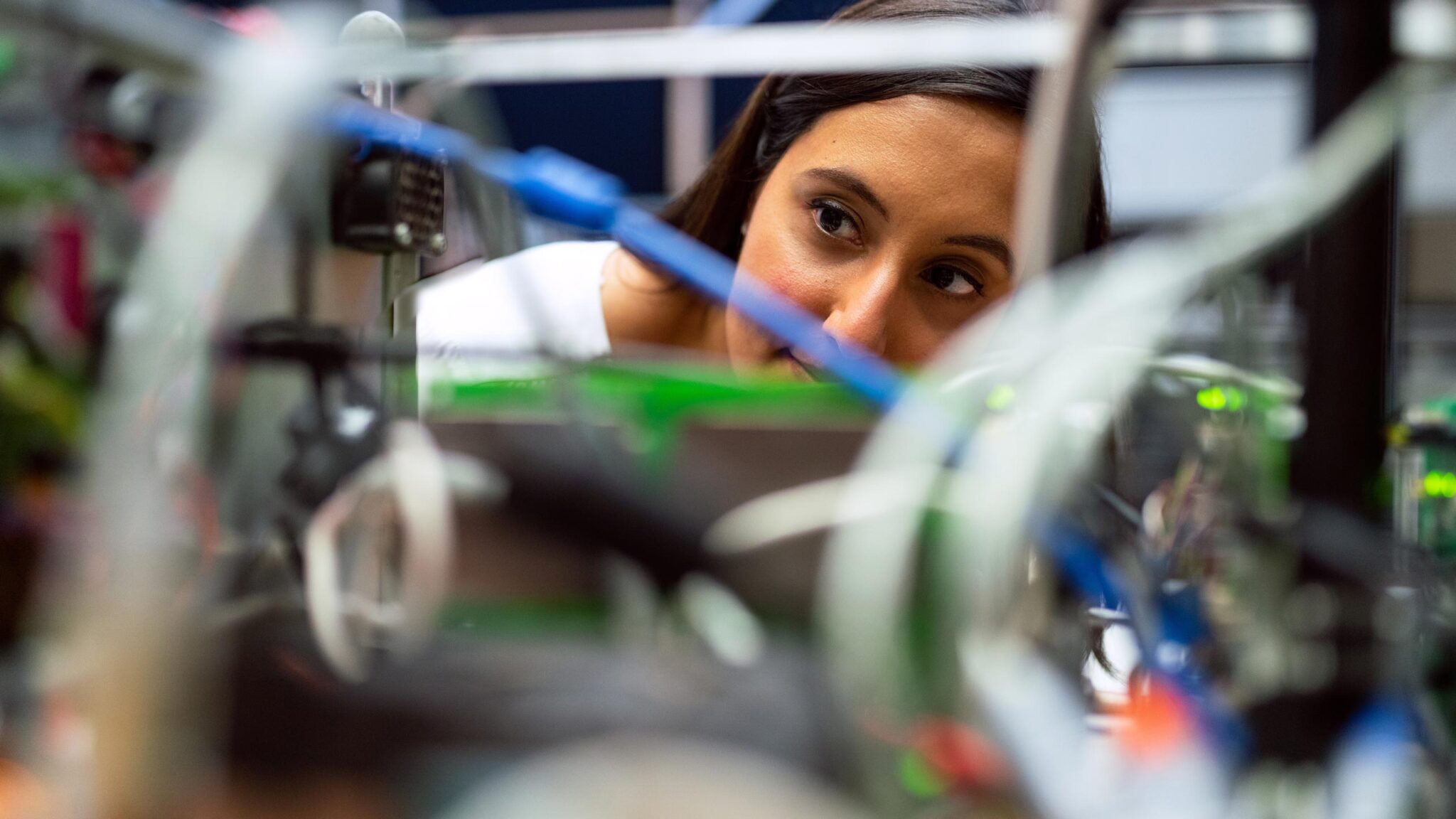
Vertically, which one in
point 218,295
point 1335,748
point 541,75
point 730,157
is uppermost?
point 730,157

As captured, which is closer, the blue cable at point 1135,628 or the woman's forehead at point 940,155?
the blue cable at point 1135,628

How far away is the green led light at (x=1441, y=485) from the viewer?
627mm

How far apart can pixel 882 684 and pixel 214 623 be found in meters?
0.16

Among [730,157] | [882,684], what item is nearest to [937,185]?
[730,157]

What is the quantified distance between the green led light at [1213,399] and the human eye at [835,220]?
36 cm

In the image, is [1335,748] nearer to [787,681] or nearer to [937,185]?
[787,681]

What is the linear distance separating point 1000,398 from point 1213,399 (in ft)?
0.48

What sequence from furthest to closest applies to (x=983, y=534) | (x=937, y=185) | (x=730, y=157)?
(x=730, y=157) → (x=937, y=185) → (x=983, y=534)

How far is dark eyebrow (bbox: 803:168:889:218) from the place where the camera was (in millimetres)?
695

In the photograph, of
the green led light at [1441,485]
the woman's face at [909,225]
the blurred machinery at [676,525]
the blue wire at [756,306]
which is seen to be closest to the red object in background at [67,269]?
the blurred machinery at [676,525]

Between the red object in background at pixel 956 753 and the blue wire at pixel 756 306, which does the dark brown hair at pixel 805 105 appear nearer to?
the blue wire at pixel 756 306

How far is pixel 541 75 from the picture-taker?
0.33 m

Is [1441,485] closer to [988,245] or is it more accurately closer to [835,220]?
[988,245]

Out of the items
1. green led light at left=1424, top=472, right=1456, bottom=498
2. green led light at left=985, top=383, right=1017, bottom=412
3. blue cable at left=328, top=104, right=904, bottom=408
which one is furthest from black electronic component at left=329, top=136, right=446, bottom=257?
green led light at left=1424, top=472, right=1456, bottom=498
